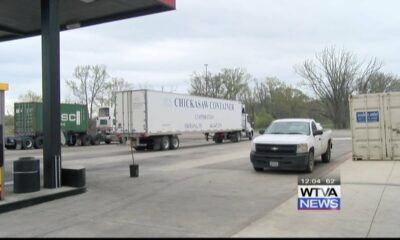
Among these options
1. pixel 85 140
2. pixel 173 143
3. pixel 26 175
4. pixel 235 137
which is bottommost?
pixel 26 175

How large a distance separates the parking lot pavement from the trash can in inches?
226

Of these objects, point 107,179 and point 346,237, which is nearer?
point 346,237

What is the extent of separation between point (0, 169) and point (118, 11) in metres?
7.02

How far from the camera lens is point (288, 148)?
14453 mm

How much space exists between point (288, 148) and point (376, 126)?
20.1ft

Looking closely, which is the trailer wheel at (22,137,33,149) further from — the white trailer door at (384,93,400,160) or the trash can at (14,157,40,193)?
the white trailer door at (384,93,400,160)

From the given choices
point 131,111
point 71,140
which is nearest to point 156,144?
point 131,111

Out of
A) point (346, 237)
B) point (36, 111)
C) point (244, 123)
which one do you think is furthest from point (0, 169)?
point (244, 123)

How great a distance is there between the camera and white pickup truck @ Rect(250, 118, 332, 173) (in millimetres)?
14406

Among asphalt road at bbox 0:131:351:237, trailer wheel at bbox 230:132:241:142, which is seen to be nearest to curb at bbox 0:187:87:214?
asphalt road at bbox 0:131:351:237

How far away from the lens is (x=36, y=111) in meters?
35.2

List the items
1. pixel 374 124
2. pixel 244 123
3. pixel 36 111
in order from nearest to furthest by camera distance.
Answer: pixel 374 124 → pixel 36 111 → pixel 244 123

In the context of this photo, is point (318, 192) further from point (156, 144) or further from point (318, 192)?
point (156, 144)

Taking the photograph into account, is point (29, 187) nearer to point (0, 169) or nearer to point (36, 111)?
point (0, 169)
